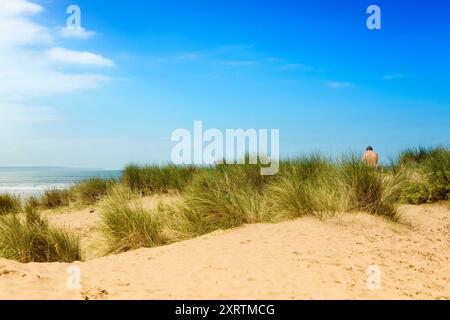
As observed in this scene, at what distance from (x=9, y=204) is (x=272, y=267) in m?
12.4

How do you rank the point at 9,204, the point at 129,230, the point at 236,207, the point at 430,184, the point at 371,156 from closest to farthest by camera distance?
1. the point at 129,230
2. the point at 236,207
3. the point at 430,184
4. the point at 371,156
5. the point at 9,204

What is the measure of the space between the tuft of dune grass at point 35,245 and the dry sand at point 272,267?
53 cm

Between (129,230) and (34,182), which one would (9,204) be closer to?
(129,230)

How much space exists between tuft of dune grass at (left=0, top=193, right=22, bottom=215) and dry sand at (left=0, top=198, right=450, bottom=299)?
789 centimetres

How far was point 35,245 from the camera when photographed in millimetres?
8367

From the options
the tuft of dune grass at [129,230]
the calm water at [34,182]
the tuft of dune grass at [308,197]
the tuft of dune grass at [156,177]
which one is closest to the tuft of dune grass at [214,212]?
the tuft of dune grass at [308,197]

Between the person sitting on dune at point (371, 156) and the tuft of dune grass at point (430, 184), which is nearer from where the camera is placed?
the tuft of dune grass at point (430, 184)

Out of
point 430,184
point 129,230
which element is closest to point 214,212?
point 129,230

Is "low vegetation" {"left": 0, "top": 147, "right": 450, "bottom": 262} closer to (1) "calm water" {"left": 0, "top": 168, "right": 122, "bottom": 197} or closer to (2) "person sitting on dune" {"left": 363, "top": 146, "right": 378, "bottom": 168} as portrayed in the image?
(2) "person sitting on dune" {"left": 363, "top": 146, "right": 378, "bottom": 168}

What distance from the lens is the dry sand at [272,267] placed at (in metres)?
5.16

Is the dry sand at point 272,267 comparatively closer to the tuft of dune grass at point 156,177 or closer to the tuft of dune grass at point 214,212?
the tuft of dune grass at point 214,212

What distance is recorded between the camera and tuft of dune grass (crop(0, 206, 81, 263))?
8133mm

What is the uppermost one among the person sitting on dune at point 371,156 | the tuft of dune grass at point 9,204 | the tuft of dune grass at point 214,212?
the person sitting on dune at point 371,156
